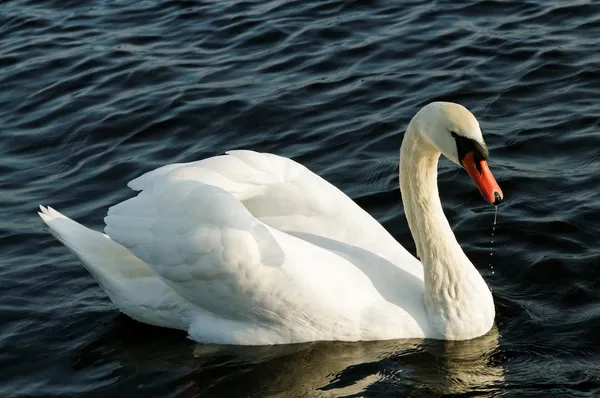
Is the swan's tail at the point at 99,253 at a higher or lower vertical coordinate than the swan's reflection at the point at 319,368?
higher

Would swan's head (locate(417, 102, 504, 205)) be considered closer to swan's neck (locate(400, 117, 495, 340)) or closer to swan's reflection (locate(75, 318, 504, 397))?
swan's neck (locate(400, 117, 495, 340))

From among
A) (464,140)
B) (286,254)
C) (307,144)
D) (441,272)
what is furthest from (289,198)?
Answer: (307,144)

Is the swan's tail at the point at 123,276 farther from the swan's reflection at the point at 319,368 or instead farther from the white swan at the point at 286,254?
the swan's reflection at the point at 319,368

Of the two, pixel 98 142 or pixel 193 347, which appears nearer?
pixel 193 347

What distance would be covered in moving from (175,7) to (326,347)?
805 centimetres

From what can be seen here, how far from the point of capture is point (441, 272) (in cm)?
734

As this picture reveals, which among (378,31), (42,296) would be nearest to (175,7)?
(378,31)

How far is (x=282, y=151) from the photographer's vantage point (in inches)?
409

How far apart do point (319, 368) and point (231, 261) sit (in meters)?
0.90

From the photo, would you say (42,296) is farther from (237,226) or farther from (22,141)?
(22,141)

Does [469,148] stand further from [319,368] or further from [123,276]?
[123,276]

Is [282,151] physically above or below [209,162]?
below

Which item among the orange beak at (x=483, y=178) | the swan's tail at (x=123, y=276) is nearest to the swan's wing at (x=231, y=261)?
the swan's tail at (x=123, y=276)

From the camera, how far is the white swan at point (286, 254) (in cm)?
703
